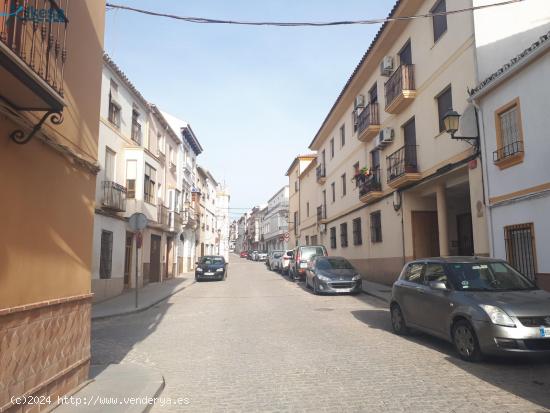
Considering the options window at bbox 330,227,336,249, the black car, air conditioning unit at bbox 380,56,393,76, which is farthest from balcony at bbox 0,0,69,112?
window at bbox 330,227,336,249

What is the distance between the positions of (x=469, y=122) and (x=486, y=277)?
6153 millimetres

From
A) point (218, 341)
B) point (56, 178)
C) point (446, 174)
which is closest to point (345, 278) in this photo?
point (446, 174)

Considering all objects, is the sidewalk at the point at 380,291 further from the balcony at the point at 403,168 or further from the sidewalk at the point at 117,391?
the sidewalk at the point at 117,391

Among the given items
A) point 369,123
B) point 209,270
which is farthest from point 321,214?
point 369,123

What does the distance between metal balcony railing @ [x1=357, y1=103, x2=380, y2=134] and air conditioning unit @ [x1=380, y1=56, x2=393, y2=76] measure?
1.78 metres

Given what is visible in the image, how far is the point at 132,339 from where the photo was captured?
9125 millimetres

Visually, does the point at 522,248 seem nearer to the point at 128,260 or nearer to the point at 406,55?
the point at 406,55

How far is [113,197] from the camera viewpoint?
16875mm

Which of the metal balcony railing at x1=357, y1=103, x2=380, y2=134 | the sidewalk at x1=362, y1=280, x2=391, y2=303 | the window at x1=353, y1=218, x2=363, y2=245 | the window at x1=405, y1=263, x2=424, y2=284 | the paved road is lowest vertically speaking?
the paved road

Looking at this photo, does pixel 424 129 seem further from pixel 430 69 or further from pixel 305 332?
pixel 305 332

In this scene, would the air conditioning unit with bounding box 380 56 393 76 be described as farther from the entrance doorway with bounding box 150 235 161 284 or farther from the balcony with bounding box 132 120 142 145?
the entrance doorway with bounding box 150 235 161 284

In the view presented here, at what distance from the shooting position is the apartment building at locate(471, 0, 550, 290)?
9414 millimetres

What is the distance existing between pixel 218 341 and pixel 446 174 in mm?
9052

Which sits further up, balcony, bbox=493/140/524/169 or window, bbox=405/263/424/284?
balcony, bbox=493/140/524/169
